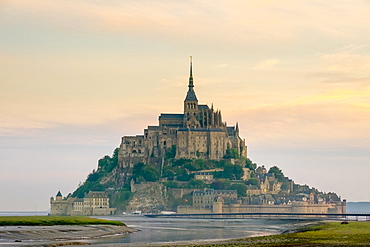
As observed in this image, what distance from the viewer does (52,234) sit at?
267 feet

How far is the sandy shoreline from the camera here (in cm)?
7294

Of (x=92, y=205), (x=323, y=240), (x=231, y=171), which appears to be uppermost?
(x=231, y=171)

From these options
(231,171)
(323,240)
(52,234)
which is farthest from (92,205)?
(323,240)

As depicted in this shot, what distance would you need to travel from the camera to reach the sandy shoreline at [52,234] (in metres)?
72.9

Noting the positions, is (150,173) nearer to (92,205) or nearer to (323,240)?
(92,205)

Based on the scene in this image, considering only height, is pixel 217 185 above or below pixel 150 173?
below

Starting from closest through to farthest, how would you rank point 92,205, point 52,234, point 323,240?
point 323,240, point 52,234, point 92,205

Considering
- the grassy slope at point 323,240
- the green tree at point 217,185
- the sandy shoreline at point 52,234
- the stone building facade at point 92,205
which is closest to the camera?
the grassy slope at point 323,240

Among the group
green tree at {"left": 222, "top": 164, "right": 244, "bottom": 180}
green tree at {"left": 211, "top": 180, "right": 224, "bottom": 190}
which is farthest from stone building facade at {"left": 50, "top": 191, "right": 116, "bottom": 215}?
green tree at {"left": 222, "top": 164, "right": 244, "bottom": 180}

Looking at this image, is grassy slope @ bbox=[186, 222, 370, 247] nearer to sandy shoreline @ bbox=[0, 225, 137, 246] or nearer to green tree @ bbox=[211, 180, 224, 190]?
sandy shoreline @ bbox=[0, 225, 137, 246]

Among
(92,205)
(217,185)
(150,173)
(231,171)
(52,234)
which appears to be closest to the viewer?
(52,234)

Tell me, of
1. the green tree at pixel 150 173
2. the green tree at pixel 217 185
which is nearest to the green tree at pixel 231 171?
the green tree at pixel 217 185

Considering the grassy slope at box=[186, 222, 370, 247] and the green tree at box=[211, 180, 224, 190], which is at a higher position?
the green tree at box=[211, 180, 224, 190]

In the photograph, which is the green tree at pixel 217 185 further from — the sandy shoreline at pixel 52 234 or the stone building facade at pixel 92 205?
the sandy shoreline at pixel 52 234
